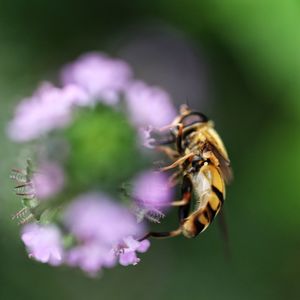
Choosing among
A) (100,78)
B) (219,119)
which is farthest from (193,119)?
(219,119)

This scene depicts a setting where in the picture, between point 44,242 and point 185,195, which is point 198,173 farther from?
point 44,242

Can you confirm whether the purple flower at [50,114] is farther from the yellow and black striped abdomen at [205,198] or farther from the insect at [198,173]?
the yellow and black striped abdomen at [205,198]

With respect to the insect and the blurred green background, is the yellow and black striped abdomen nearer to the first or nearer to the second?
the insect

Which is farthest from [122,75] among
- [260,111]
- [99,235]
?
[260,111]

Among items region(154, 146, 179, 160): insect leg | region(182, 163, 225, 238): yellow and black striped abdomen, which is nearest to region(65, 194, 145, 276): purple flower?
region(182, 163, 225, 238): yellow and black striped abdomen

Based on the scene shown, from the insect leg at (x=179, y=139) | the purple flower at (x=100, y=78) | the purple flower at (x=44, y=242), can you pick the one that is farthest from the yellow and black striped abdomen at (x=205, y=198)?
the purple flower at (x=100, y=78)

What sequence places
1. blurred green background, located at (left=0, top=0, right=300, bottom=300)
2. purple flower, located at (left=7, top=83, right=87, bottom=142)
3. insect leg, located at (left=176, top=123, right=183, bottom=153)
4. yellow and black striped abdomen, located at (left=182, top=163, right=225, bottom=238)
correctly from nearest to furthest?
1. yellow and black striped abdomen, located at (left=182, top=163, right=225, bottom=238)
2. insect leg, located at (left=176, top=123, right=183, bottom=153)
3. purple flower, located at (left=7, top=83, right=87, bottom=142)
4. blurred green background, located at (left=0, top=0, right=300, bottom=300)

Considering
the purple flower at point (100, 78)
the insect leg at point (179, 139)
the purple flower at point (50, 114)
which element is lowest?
the insect leg at point (179, 139)
